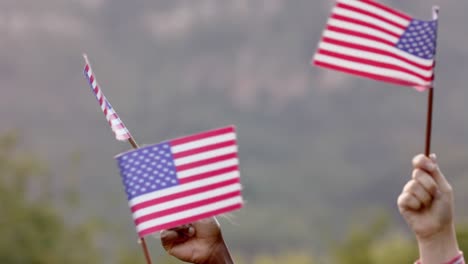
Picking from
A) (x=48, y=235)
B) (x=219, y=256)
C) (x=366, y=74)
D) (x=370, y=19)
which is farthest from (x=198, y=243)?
(x=48, y=235)

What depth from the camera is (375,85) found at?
368ft

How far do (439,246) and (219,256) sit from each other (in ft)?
2.48

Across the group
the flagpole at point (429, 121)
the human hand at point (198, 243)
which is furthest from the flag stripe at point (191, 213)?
the flagpole at point (429, 121)

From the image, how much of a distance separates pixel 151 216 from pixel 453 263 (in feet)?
3.01

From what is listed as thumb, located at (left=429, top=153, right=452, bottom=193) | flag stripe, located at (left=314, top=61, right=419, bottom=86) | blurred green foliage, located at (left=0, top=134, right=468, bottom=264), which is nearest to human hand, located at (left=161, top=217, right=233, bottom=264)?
flag stripe, located at (left=314, top=61, right=419, bottom=86)

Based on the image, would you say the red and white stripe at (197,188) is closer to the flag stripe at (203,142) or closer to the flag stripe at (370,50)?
the flag stripe at (203,142)

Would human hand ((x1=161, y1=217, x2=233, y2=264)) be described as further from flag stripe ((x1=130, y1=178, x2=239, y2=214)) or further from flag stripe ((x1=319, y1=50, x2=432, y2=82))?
flag stripe ((x1=319, y1=50, x2=432, y2=82))

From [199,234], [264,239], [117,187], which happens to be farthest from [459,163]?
[199,234]

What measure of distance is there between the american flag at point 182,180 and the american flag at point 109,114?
27 centimetres

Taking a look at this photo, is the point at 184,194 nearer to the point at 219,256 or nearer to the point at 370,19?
the point at 219,256

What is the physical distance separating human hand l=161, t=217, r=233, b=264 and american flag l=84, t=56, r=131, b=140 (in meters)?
0.34

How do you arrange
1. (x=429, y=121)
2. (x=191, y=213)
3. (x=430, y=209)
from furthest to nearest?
(x=191, y=213) < (x=430, y=209) < (x=429, y=121)

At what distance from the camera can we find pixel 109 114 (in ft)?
16.7

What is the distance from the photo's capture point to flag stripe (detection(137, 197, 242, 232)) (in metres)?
4.76
